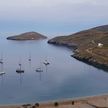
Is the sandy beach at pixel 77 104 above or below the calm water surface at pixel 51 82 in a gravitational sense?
below

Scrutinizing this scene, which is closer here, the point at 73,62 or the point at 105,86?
the point at 105,86

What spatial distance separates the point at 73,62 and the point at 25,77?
3121 cm

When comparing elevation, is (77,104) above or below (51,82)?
below

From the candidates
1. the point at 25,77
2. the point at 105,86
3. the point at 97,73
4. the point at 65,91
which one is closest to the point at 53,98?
the point at 65,91

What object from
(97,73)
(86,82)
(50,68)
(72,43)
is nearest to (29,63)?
(50,68)

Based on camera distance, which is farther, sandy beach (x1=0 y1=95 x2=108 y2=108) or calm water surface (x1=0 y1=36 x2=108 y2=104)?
calm water surface (x1=0 y1=36 x2=108 y2=104)

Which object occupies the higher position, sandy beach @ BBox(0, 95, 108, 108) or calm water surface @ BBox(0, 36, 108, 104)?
calm water surface @ BBox(0, 36, 108, 104)

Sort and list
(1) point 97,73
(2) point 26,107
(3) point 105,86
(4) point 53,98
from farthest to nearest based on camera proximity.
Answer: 1. (1) point 97,73
2. (3) point 105,86
3. (4) point 53,98
4. (2) point 26,107

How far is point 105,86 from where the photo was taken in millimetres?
75688

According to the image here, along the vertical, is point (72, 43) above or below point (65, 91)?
above

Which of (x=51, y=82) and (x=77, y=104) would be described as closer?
(x=77, y=104)

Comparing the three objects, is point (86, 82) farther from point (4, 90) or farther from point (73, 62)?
point (73, 62)

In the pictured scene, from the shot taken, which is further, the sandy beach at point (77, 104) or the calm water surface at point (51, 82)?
the calm water surface at point (51, 82)

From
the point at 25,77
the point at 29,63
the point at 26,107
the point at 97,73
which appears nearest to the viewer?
the point at 26,107
